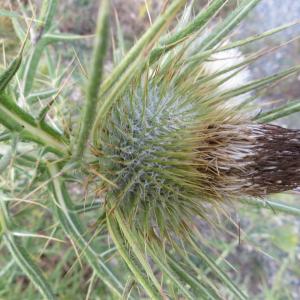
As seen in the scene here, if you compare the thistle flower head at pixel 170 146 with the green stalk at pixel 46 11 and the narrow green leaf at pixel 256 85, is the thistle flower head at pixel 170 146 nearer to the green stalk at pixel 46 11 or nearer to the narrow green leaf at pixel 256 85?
the narrow green leaf at pixel 256 85

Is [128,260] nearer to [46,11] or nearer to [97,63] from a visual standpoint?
[97,63]

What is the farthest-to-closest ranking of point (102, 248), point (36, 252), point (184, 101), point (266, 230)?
point (266, 230), point (36, 252), point (102, 248), point (184, 101)

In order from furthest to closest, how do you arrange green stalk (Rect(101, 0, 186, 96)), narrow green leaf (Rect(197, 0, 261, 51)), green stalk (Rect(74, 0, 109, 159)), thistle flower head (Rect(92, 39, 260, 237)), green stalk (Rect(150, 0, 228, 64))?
thistle flower head (Rect(92, 39, 260, 237)), narrow green leaf (Rect(197, 0, 261, 51)), green stalk (Rect(150, 0, 228, 64)), green stalk (Rect(101, 0, 186, 96)), green stalk (Rect(74, 0, 109, 159))

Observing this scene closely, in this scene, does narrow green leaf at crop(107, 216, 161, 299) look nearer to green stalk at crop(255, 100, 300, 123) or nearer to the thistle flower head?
the thistle flower head

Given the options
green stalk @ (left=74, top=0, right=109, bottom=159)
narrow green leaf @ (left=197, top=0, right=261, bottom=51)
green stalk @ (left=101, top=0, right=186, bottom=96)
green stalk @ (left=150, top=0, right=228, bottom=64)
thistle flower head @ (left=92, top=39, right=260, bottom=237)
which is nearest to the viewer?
green stalk @ (left=74, top=0, right=109, bottom=159)

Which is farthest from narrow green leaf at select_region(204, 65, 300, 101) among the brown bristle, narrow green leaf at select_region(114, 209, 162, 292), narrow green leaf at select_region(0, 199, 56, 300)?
narrow green leaf at select_region(0, 199, 56, 300)

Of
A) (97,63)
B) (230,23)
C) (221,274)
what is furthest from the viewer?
(221,274)

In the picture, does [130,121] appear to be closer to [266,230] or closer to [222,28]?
[222,28]

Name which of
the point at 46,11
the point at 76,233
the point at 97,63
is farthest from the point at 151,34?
the point at 76,233

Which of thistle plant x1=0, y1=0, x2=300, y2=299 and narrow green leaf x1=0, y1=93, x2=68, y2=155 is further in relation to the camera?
thistle plant x1=0, y1=0, x2=300, y2=299

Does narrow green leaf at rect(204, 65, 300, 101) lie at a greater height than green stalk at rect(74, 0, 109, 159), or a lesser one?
lesser

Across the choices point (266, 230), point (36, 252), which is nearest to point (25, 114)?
point (36, 252)
